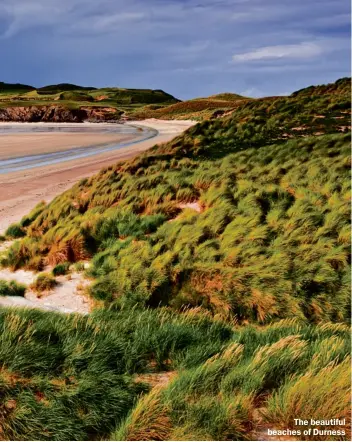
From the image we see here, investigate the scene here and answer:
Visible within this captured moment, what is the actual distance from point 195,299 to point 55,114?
85.1 metres

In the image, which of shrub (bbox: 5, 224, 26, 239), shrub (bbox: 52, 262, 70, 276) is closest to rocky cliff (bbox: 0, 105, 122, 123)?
shrub (bbox: 5, 224, 26, 239)

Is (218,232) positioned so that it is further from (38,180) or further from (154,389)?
(38,180)

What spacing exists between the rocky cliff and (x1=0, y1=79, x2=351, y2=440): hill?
71576mm

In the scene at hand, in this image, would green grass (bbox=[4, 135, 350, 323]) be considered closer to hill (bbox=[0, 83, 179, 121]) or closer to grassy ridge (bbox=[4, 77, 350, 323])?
grassy ridge (bbox=[4, 77, 350, 323])

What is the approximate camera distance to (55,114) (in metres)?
87.8

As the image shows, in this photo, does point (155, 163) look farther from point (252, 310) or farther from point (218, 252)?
point (252, 310)

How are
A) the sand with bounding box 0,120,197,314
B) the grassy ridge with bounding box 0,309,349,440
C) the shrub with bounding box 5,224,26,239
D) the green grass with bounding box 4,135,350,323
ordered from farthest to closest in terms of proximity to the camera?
the shrub with bounding box 5,224,26,239 → the sand with bounding box 0,120,197,314 → the green grass with bounding box 4,135,350,323 → the grassy ridge with bounding box 0,309,349,440

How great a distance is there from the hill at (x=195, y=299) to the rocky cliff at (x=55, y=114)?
71576mm

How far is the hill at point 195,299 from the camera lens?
3506mm

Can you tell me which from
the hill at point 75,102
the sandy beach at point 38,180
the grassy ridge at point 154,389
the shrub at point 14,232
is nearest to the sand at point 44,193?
the sandy beach at point 38,180

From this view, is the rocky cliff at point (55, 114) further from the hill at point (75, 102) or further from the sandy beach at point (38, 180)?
the sandy beach at point (38, 180)

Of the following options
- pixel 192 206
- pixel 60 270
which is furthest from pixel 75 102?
pixel 60 270

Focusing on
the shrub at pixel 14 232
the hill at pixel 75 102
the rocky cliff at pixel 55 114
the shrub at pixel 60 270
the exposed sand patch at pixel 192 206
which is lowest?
the shrub at pixel 60 270

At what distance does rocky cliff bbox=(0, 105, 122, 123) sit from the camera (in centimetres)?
8669
